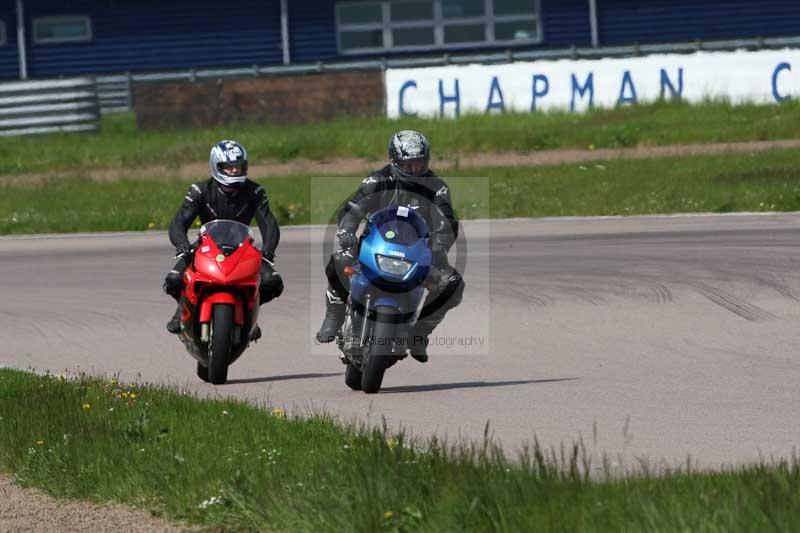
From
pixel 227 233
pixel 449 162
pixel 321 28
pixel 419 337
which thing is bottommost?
pixel 449 162

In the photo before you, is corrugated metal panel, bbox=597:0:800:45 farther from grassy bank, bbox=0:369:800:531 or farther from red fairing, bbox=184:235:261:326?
grassy bank, bbox=0:369:800:531

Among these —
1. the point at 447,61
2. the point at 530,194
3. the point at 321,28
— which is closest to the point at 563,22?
the point at 321,28

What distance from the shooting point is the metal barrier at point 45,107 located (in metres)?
33.4

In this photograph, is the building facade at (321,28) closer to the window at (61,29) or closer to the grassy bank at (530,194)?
the window at (61,29)

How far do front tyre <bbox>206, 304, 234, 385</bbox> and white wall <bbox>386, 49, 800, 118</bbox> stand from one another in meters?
20.6

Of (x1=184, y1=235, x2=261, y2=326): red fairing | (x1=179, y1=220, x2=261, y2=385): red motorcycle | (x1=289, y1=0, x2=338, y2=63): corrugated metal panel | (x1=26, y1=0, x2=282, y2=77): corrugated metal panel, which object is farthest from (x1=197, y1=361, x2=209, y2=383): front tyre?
(x1=26, y1=0, x2=282, y2=77): corrugated metal panel

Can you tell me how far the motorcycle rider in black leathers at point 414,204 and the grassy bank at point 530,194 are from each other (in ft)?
41.6

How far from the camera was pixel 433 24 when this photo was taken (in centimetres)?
4300

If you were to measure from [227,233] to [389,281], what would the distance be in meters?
1.57

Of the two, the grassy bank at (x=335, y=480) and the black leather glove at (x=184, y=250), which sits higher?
the black leather glove at (x=184, y=250)

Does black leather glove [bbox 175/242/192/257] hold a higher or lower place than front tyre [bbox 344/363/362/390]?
higher

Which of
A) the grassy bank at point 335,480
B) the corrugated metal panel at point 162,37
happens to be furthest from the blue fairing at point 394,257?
the corrugated metal panel at point 162,37

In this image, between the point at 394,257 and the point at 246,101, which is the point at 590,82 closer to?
the point at 246,101

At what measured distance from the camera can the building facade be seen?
41781 mm
